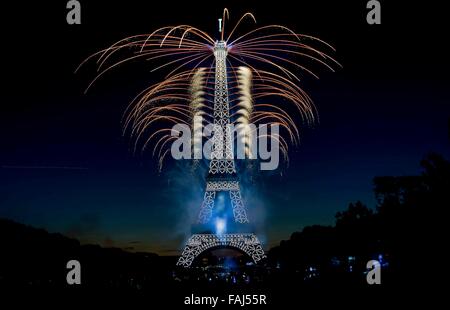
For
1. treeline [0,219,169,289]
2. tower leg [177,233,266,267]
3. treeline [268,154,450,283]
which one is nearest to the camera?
treeline [268,154,450,283]

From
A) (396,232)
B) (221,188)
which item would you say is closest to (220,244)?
(221,188)

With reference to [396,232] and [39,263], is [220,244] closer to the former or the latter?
[39,263]

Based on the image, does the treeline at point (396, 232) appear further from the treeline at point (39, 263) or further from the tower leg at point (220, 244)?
the treeline at point (39, 263)

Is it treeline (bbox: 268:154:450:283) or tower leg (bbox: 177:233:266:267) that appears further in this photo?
tower leg (bbox: 177:233:266:267)

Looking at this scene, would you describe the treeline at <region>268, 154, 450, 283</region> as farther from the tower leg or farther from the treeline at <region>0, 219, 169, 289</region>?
the treeline at <region>0, 219, 169, 289</region>

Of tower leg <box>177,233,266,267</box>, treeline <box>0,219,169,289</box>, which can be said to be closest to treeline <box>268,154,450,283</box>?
tower leg <box>177,233,266,267</box>

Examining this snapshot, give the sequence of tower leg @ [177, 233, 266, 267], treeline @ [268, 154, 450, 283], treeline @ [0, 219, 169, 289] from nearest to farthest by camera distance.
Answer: treeline @ [268, 154, 450, 283] < treeline @ [0, 219, 169, 289] < tower leg @ [177, 233, 266, 267]

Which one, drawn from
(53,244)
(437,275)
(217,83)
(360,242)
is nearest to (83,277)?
(53,244)
